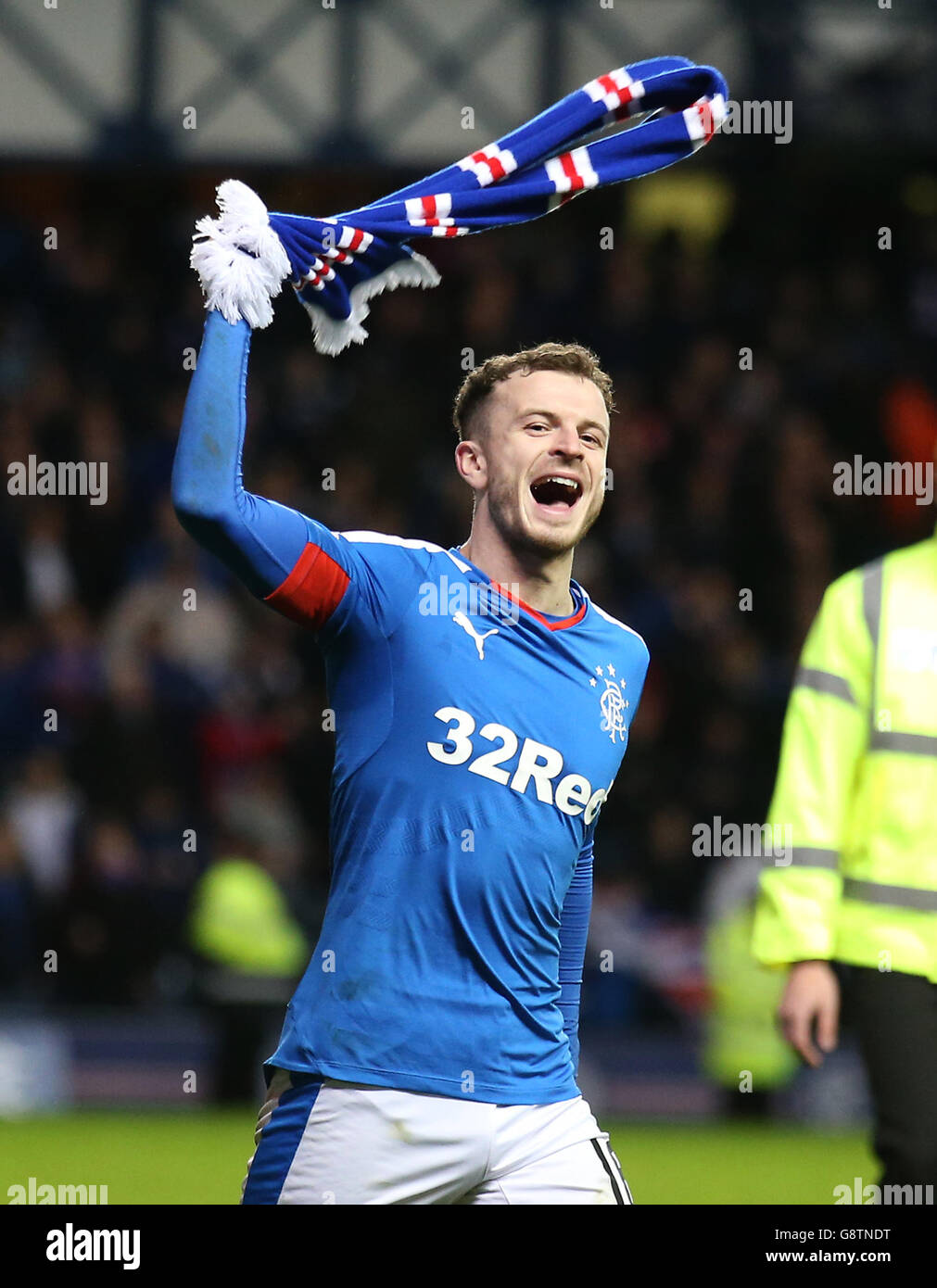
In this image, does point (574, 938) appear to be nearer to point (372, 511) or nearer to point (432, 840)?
point (432, 840)

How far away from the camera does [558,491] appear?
3893mm

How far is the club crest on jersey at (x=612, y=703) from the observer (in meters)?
3.81

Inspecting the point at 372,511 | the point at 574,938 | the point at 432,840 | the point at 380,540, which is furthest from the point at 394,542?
the point at 372,511

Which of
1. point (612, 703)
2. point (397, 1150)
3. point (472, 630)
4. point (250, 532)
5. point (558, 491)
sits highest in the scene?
point (558, 491)

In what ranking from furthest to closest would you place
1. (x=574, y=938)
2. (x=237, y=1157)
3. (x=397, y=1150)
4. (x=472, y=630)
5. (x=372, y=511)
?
(x=372, y=511), (x=237, y=1157), (x=574, y=938), (x=472, y=630), (x=397, y=1150)

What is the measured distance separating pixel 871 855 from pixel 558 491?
952 mm

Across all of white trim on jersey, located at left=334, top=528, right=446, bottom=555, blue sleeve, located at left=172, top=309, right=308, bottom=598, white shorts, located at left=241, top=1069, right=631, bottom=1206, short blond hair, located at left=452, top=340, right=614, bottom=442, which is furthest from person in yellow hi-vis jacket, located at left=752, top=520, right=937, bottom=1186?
blue sleeve, located at left=172, top=309, right=308, bottom=598

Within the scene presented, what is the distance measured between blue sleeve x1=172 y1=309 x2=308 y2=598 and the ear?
2.02 ft

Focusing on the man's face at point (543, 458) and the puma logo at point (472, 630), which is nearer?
the puma logo at point (472, 630)

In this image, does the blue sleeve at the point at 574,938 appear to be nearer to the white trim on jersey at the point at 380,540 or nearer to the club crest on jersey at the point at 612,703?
the club crest on jersey at the point at 612,703

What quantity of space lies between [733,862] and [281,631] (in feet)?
10.4

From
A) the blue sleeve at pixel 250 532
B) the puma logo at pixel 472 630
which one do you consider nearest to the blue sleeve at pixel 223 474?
the blue sleeve at pixel 250 532

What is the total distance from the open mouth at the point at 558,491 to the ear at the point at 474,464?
4.1 inches
